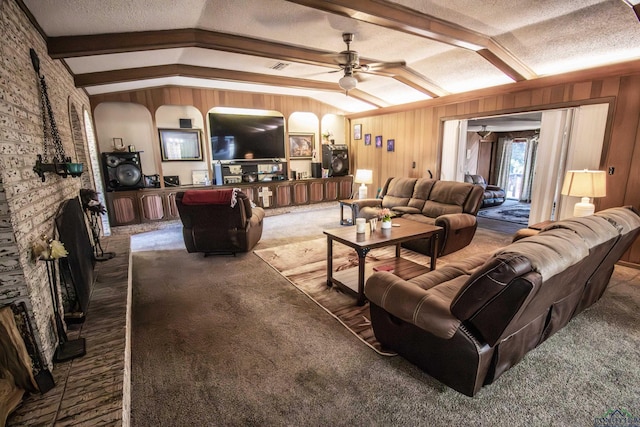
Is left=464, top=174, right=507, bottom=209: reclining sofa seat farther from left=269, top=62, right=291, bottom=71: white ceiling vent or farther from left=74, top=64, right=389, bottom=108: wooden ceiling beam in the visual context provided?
left=269, top=62, right=291, bottom=71: white ceiling vent

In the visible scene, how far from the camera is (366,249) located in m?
2.67

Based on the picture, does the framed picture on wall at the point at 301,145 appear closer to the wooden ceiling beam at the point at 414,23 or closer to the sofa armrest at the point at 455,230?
the sofa armrest at the point at 455,230

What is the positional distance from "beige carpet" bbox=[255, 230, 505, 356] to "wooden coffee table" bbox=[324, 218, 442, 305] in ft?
0.37

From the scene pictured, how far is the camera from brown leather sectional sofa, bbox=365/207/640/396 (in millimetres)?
1324

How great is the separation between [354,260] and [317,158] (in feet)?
14.9

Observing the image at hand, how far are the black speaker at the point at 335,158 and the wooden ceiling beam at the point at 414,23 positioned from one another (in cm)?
412

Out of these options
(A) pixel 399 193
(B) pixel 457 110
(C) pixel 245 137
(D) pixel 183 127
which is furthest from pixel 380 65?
(D) pixel 183 127

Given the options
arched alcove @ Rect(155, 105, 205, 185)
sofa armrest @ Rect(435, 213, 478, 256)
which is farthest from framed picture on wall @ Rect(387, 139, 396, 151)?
arched alcove @ Rect(155, 105, 205, 185)

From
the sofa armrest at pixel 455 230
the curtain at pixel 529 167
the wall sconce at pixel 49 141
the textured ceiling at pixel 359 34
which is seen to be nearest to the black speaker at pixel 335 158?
the textured ceiling at pixel 359 34

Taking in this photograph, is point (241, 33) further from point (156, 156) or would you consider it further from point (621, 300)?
point (621, 300)

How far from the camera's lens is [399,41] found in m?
3.73

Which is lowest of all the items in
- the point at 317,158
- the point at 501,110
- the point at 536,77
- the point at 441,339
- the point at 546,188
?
the point at 441,339

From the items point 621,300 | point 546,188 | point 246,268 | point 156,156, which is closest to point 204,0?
point 246,268

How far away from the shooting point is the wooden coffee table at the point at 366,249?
268 cm
